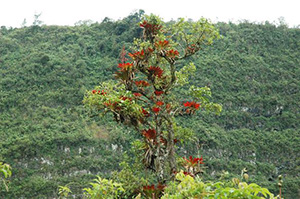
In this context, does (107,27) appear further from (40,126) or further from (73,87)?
(40,126)

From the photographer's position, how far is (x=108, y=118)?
27.0m

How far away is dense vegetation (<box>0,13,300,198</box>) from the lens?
905 inches

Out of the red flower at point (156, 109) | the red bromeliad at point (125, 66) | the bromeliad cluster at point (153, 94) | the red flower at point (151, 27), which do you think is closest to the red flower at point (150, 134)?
the bromeliad cluster at point (153, 94)

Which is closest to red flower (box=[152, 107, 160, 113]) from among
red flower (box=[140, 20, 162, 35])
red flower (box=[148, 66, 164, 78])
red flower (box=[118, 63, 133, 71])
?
red flower (box=[148, 66, 164, 78])

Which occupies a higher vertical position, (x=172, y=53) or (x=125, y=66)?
(x=172, y=53)

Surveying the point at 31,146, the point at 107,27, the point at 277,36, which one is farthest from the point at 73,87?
the point at 277,36

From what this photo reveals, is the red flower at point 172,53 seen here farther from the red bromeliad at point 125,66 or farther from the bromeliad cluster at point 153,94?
the red bromeliad at point 125,66

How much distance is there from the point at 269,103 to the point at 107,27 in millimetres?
19808

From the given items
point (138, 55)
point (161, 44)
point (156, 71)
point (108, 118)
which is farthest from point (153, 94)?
point (108, 118)

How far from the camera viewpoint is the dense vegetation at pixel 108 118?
2298 centimetres

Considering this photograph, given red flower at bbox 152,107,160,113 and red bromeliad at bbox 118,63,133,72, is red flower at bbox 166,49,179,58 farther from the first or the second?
red flower at bbox 152,107,160,113

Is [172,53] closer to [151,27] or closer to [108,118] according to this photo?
[151,27]

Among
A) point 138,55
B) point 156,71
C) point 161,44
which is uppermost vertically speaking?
point 161,44

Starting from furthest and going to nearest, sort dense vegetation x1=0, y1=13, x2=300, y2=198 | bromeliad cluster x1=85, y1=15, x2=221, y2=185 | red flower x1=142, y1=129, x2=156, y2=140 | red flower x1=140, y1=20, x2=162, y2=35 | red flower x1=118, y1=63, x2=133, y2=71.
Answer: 1. dense vegetation x1=0, y1=13, x2=300, y2=198
2. red flower x1=140, y1=20, x2=162, y2=35
3. red flower x1=142, y1=129, x2=156, y2=140
4. bromeliad cluster x1=85, y1=15, x2=221, y2=185
5. red flower x1=118, y1=63, x2=133, y2=71
